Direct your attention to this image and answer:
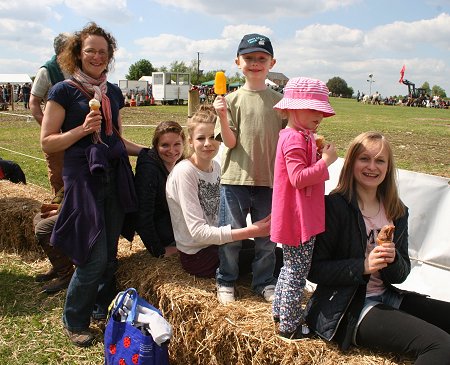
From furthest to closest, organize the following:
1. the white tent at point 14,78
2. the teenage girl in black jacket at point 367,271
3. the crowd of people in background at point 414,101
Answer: the crowd of people in background at point 414,101, the white tent at point 14,78, the teenage girl in black jacket at point 367,271

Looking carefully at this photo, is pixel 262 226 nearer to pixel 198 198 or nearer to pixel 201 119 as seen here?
pixel 198 198

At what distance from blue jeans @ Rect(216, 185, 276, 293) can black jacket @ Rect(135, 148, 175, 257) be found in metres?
0.57

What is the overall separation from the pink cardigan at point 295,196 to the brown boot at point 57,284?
245 cm

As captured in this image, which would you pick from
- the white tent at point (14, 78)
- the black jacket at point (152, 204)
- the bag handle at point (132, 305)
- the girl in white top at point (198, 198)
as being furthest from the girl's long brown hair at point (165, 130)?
the white tent at point (14, 78)

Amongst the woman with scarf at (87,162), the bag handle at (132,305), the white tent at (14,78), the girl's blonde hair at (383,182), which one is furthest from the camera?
the white tent at (14,78)

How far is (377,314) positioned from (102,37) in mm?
2398

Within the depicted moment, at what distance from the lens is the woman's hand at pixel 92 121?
296 centimetres

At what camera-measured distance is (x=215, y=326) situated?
110 inches

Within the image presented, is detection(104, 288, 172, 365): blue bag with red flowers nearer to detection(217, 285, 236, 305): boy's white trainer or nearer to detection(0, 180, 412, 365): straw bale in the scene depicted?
detection(0, 180, 412, 365): straw bale

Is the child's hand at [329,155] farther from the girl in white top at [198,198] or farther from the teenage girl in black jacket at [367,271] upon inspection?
the girl in white top at [198,198]

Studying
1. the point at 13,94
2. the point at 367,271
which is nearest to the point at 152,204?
the point at 367,271

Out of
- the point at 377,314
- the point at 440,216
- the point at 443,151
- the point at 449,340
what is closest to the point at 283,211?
the point at 377,314

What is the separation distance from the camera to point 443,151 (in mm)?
12695

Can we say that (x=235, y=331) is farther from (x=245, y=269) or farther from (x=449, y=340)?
(x=449, y=340)
